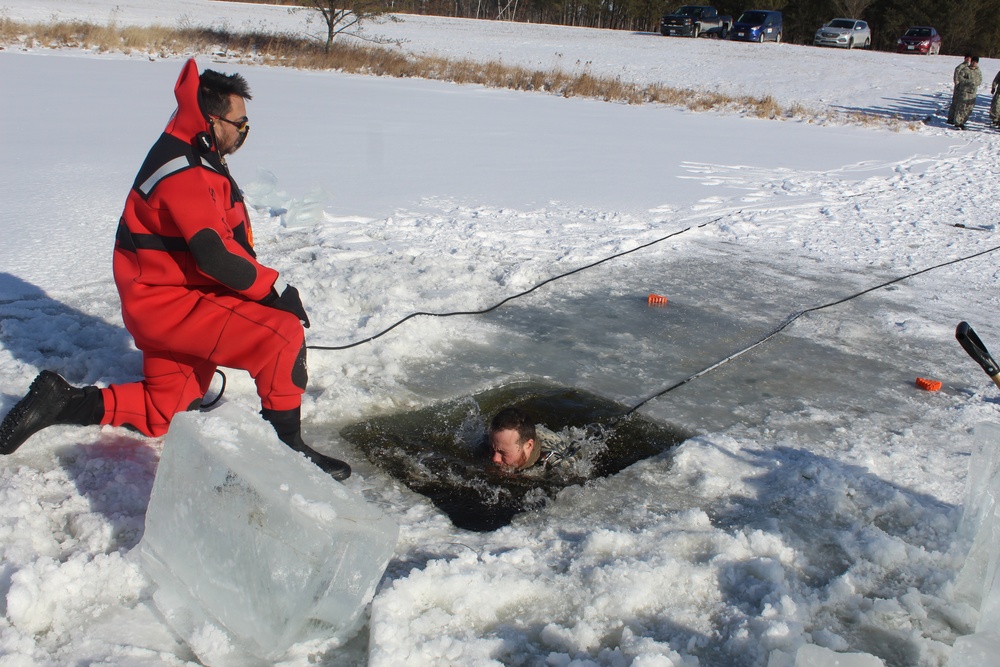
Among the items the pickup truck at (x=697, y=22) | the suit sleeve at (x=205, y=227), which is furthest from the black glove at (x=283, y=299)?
the pickup truck at (x=697, y=22)

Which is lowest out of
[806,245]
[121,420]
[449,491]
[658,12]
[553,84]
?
[449,491]

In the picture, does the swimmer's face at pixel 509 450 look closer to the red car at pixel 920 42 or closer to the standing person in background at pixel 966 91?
the standing person in background at pixel 966 91

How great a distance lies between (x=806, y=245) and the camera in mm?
7484

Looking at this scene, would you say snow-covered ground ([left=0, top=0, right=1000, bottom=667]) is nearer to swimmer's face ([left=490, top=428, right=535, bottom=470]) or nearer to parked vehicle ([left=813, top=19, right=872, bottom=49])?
swimmer's face ([left=490, top=428, right=535, bottom=470])

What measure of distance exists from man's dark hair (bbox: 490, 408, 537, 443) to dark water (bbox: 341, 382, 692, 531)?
16cm

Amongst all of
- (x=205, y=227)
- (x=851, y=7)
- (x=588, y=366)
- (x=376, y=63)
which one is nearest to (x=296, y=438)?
(x=205, y=227)

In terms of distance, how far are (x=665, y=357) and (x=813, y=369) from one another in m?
0.84

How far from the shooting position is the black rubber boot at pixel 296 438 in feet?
10.7

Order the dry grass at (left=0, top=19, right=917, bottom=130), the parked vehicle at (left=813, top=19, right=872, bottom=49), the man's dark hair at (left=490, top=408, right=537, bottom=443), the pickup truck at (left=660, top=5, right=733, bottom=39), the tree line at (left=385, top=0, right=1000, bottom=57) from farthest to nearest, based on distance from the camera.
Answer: the tree line at (left=385, top=0, right=1000, bottom=57)
the pickup truck at (left=660, top=5, right=733, bottom=39)
the parked vehicle at (left=813, top=19, right=872, bottom=49)
the dry grass at (left=0, top=19, right=917, bottom=130)
the man's dark hair at (left=490, top=408, right=537, bottom=443)

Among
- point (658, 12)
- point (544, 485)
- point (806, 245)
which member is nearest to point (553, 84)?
point (806, 245)

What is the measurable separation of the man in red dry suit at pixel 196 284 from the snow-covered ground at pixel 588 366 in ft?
0.78

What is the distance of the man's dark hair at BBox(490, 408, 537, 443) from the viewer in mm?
3736

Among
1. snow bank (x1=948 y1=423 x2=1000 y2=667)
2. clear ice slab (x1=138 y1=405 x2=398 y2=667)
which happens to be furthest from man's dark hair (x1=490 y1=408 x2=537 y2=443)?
snow bank (x1=948 y1=423 x2=1000 y2=667)

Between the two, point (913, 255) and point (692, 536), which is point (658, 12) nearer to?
point (913, 255)
